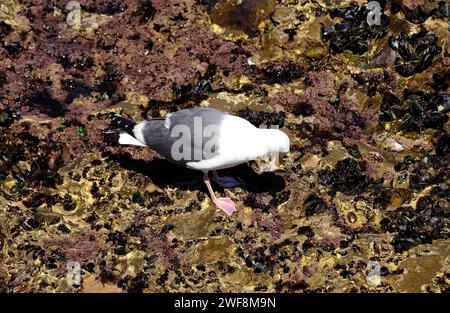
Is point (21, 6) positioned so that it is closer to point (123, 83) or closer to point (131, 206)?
point (123, 83)

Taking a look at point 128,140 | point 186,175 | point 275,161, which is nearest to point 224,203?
point 186,175

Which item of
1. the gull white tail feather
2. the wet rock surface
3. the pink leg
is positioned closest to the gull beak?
the wet rock surface

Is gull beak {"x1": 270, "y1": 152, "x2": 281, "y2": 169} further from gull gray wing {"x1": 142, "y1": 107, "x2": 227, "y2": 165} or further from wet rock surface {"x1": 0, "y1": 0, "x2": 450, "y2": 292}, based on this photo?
gull gray wing {"x1": 142, "y1": 107, "x2": 227, "y2": 165}

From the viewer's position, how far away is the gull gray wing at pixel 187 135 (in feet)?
25.8

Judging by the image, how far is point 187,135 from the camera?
798cm

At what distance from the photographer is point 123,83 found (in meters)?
10.3

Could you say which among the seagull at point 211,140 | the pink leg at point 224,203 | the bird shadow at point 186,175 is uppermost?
the seagull at point 211,140

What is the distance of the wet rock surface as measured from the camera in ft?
24.8

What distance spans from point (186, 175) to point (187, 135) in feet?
3.83

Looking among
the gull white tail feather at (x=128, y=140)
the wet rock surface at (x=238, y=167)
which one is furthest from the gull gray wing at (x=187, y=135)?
the wet rock surface at (x=238, y=167)

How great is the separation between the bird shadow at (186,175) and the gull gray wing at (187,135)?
2.13 feet

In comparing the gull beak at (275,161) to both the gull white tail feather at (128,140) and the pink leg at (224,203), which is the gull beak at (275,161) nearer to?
the pink leg at (224,203)

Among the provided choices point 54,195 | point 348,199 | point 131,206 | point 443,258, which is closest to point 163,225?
point 131,206

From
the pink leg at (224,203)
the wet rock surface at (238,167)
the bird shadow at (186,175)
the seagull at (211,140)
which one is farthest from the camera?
the bird shadow at (186,175)
